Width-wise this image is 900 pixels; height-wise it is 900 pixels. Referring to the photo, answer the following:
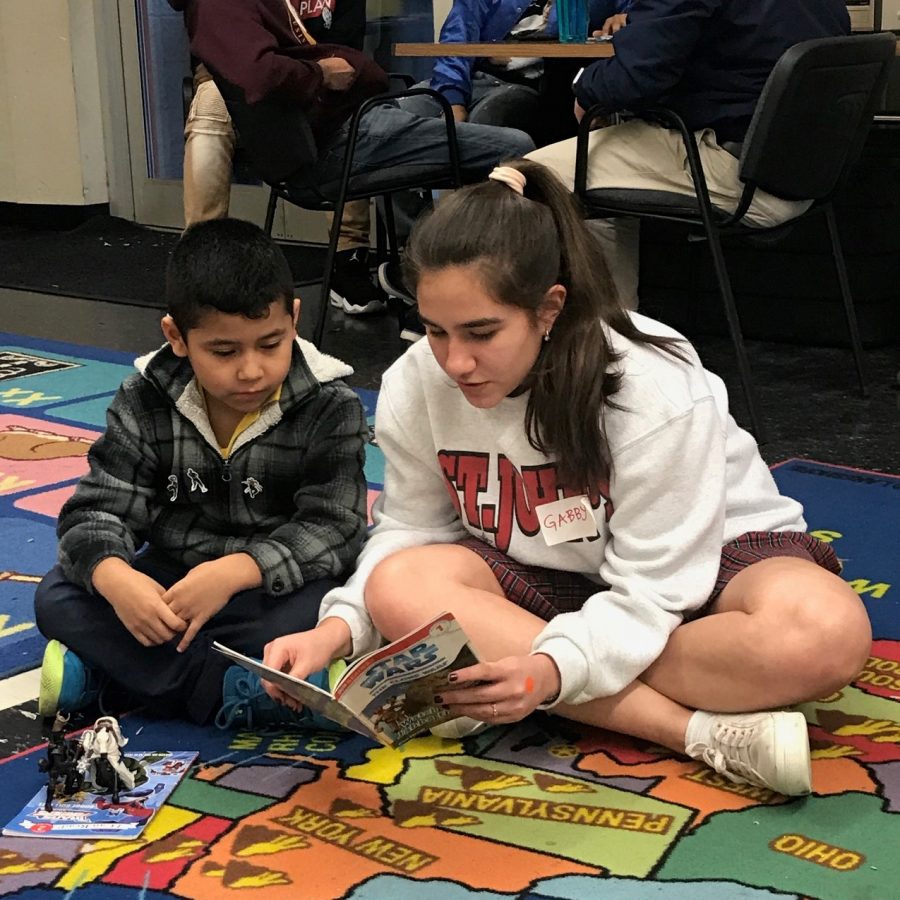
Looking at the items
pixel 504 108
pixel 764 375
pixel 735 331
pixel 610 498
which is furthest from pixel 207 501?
pixel 504 108

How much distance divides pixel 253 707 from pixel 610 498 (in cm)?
43

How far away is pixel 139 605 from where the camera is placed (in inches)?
54.9

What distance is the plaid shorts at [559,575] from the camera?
140 centimetres

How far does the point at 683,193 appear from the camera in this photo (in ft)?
8.29

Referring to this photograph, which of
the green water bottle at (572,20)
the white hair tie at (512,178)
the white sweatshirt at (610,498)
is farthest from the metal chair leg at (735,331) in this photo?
the white hair tie at (512,178)

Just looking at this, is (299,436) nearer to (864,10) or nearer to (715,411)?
(715,411)

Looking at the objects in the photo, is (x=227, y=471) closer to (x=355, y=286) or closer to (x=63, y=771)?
(x=63, y=771)

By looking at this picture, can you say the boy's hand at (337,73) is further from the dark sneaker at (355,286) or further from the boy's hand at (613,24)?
the dark sneaker at (355,286)

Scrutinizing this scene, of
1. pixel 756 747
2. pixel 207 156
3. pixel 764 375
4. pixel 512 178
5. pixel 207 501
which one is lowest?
pixel 764 375

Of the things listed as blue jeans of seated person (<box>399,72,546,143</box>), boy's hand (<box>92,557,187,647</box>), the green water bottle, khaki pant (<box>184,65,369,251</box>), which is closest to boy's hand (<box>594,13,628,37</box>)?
the green water bottle

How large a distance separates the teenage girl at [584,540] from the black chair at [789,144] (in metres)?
1.08

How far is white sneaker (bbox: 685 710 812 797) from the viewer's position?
3.92 feet

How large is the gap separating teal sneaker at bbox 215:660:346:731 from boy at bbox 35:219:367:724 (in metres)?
0.01

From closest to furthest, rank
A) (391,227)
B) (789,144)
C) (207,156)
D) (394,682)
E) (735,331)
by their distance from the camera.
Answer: (394,682), (789,144), (735,331), (207,156), (391,227)
